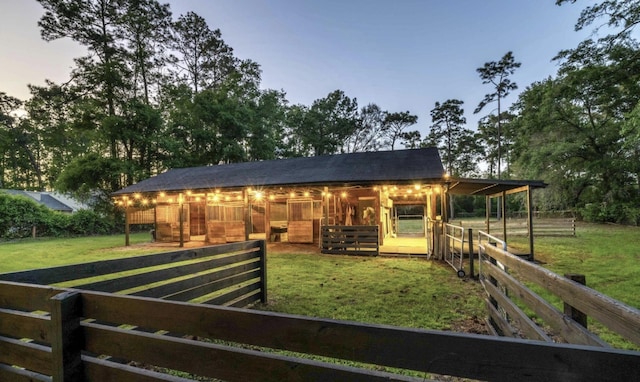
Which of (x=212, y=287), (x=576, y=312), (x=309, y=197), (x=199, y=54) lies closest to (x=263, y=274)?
(x=212, y=287)

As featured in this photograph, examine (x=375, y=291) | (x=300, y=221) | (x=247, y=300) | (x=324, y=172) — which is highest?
(x=324, y=172)

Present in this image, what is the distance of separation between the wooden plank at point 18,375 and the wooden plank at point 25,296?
0.44 meters

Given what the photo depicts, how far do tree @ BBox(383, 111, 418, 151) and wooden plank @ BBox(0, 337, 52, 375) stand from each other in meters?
40.3

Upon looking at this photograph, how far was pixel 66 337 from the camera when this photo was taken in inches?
63.2

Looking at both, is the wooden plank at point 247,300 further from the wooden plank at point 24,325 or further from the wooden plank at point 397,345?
the wooden plank at point 397,345

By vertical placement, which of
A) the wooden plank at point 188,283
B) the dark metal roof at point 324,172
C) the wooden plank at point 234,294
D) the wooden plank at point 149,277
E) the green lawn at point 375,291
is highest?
the dark metal roof at point 324,172

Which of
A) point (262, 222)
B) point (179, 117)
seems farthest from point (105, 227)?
point (262, 222)

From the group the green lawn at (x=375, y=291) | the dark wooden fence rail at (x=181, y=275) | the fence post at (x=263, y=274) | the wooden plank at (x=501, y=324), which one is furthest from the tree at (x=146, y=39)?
the wooden plank at (x=501, y=324)

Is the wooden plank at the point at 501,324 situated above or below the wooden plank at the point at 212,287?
below

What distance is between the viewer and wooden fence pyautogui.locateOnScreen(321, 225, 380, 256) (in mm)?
10164

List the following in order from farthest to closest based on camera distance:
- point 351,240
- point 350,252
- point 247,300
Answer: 1. point 351,240
2. point 350,252
3. point 247,300

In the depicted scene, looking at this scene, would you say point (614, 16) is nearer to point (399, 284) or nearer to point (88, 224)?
point (399, 284)

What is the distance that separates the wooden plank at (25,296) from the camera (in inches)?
70.0

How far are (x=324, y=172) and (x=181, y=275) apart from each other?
911 centimetres
